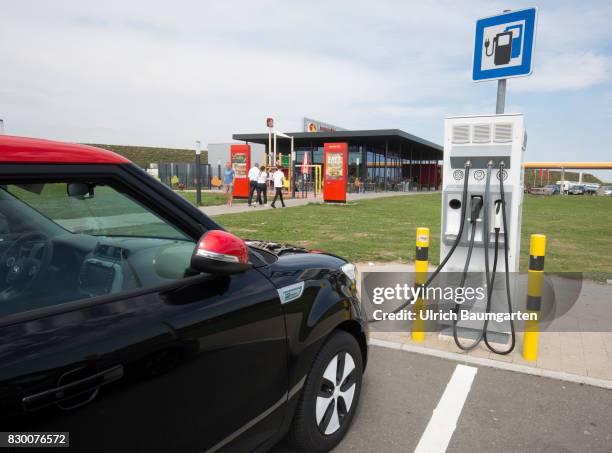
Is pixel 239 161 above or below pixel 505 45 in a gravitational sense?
below

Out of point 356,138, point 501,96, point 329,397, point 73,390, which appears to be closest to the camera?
point 73,390

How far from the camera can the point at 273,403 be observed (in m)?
1.98

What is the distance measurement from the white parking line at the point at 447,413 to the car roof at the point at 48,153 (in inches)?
87.5

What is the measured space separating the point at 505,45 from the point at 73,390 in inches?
168

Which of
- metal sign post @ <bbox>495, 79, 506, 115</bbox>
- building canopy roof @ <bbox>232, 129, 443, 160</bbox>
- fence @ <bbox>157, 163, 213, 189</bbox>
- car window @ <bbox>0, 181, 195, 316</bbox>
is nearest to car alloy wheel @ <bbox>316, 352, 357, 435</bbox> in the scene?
car window @ <bbox>0, 181, 195, 316</bbox>

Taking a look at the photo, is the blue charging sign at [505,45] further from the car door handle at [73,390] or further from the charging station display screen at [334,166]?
the charging station display screen at [334,166]

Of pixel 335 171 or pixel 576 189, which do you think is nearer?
pixel 335 171

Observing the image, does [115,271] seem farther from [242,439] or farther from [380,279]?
[380,279]

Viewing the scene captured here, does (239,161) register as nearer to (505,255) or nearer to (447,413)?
(505,255)

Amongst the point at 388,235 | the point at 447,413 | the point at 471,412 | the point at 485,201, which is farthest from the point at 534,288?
the point at 388,235

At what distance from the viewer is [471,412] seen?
9.53ft

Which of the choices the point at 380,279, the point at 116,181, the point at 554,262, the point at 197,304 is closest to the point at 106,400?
the point at 197,304

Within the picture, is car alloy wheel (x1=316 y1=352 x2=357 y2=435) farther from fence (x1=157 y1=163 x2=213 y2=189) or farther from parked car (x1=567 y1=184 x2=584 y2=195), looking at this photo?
parked car (x1=567 y1=184 x2=584 y2=195)

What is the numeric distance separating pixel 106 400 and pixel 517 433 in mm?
2418
